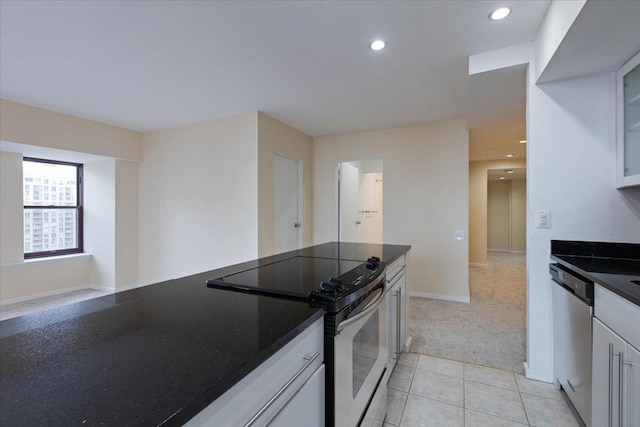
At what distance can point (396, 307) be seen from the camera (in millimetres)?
2121

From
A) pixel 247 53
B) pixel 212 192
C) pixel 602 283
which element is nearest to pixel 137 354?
pixel 602 283

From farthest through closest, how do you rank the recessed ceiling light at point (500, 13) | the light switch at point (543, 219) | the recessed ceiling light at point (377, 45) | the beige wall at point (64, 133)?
the beige wall at point (64, 133)
the recessed ceiling light at point (377, 45)
the light switch at point (543, 219)
the recessed ceiling light at point (500, 13)

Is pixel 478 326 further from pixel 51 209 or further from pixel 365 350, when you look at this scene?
pixel 51 209

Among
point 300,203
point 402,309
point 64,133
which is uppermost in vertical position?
point 64,133

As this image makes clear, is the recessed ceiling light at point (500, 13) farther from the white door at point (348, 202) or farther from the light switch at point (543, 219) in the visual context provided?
the white door at point (348, 202)

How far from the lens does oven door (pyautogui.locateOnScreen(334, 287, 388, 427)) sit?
110cm

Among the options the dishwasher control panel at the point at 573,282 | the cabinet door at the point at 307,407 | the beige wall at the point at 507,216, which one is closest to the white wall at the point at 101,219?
the cabinet door at the point at 307,407

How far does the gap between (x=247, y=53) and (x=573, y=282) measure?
2755 mm

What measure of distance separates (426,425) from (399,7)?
257 centimetres

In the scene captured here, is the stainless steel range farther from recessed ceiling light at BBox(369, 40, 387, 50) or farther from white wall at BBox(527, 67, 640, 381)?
recessed ceiling light at BBox(369, 40, 387, 50)

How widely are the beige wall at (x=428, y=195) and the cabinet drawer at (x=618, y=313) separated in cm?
258

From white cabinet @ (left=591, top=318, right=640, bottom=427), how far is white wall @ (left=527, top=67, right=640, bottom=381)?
2.24ft

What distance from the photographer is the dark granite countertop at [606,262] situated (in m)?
1.31

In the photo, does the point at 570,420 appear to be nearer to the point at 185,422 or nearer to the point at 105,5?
the point at 185,422
